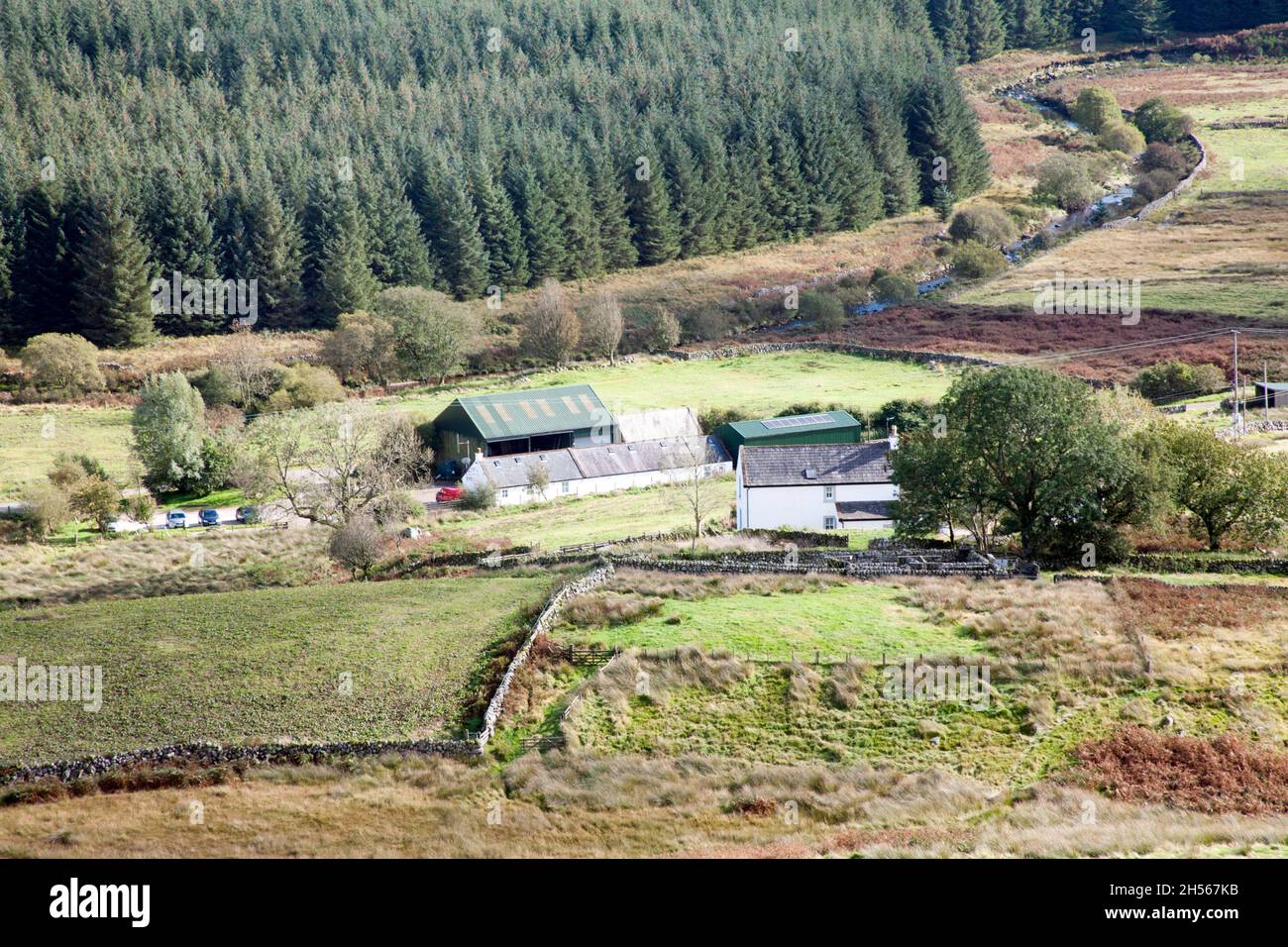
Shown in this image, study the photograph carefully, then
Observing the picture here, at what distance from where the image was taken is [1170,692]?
36719 mm

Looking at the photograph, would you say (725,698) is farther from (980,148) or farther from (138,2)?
(138,2)

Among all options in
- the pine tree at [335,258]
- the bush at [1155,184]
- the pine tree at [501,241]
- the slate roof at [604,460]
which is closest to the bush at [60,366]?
the pine tree at [335,258]

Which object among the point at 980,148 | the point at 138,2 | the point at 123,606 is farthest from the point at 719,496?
the point at 138,2

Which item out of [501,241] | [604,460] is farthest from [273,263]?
[604,460]

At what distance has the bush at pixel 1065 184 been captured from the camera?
5492 inches

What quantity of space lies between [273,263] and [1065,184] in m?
86.2

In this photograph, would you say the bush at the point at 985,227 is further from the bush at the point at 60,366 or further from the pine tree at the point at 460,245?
the bush at the point at 60,366

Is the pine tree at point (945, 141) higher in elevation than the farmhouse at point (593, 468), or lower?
higher

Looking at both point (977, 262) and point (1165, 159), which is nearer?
point (977, 262)

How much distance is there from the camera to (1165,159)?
478ft

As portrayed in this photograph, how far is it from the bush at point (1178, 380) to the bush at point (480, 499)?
4302 cm

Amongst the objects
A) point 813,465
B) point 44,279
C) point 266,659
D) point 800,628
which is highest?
point 44,279

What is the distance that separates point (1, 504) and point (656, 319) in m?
54.9

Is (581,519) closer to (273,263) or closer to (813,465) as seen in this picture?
(813,465)
